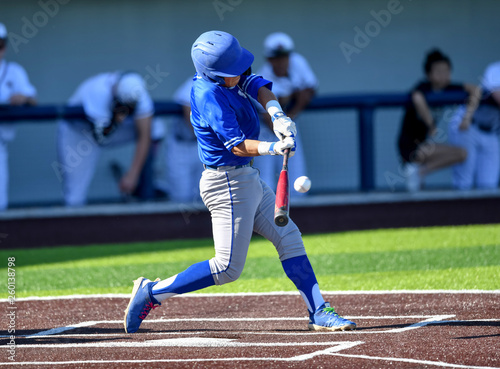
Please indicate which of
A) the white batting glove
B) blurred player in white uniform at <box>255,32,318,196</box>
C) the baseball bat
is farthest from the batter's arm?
the white batting glove

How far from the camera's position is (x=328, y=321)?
202 inches

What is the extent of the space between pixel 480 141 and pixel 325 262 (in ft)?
11.5

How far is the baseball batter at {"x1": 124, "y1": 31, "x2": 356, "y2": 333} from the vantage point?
488cm

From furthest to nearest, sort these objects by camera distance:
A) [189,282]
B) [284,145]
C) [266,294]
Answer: [266,294]
[189,282]
[284,145]

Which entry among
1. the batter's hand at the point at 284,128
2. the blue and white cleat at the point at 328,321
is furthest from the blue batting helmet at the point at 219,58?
the blue and white cleat at the point at 328,321

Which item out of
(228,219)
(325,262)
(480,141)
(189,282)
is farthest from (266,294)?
(480,141)

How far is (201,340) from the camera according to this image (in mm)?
4988

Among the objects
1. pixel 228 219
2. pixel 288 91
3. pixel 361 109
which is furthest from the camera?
pixel 361 109

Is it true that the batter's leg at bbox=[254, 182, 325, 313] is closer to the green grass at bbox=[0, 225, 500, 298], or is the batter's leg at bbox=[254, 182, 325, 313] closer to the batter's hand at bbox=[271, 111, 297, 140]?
the batter's hand at bbox=[271, 111, 297, 140]

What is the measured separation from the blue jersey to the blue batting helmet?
93 mm

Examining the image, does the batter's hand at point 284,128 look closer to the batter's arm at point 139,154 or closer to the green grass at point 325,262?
the green grass at point 325,262

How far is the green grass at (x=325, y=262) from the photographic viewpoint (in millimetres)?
7219

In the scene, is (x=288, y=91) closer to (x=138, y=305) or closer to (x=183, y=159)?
(x=183, y=159)

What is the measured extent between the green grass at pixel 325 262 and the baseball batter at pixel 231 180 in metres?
1.82
